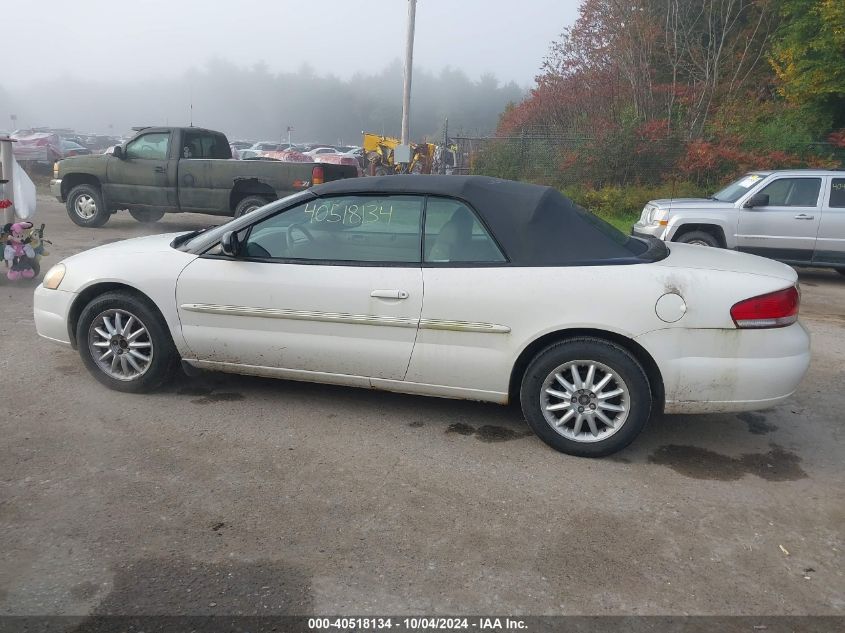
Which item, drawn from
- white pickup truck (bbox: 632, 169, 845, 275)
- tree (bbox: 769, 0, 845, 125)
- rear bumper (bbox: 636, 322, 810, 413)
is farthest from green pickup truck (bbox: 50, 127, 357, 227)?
tree (bbox: 769, 0, 845, 125)

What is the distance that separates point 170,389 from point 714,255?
12.2 feet

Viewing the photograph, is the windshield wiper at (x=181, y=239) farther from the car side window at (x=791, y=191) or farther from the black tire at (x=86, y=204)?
the black tire at (x=86, y=204)

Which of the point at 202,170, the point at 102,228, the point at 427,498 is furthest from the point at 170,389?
the point at 102,228

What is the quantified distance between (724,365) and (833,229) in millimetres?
7509

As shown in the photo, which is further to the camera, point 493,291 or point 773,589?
point 493,291

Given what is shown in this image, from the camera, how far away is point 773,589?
114 inches

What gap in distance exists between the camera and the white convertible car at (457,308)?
3891 millimetres

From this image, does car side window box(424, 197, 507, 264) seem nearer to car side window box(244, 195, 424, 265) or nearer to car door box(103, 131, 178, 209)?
car side window box(244, 195, 424, 265)

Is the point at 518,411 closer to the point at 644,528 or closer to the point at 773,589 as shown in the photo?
the point at 644,528

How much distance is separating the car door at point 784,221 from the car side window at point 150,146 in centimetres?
955

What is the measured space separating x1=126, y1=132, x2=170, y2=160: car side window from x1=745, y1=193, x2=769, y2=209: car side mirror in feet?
31.4

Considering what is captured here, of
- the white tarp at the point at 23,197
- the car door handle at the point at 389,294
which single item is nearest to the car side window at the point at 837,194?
the car door handle at the point at 389,294

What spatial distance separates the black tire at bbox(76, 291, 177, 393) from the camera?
4.70 meters

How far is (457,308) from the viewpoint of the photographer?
412cm
